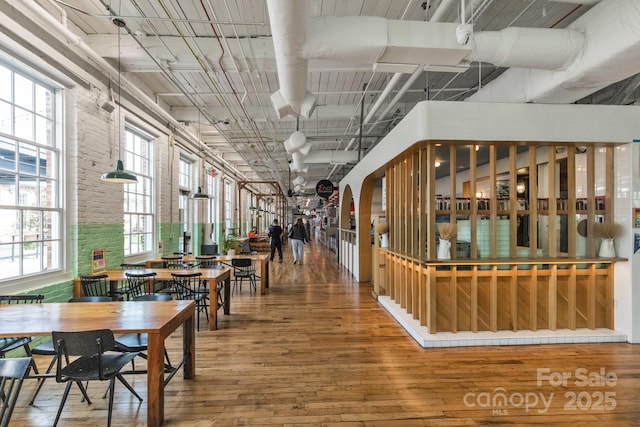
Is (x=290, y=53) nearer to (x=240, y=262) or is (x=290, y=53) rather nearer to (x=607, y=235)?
(x=607, y=235)

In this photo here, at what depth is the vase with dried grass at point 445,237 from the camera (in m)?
4.14

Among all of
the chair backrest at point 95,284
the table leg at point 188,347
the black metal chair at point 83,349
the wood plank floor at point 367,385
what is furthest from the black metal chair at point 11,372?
the chair backrest at point 95,284

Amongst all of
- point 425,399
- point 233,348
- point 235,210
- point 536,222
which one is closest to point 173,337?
point 233,348

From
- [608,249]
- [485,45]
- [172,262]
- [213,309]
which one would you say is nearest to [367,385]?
[213,309]

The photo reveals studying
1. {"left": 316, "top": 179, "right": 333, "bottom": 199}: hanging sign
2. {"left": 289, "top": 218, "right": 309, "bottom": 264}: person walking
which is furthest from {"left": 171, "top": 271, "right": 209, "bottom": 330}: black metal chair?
{"left": 316, "top": 179, "right": 333, "bottom": 199}: hanging sign

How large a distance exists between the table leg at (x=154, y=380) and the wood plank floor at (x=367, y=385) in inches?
7.3

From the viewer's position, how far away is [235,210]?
615 inches

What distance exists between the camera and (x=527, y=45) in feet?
10.4

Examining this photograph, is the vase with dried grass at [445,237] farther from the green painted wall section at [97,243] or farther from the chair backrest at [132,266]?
the green painted wall section at [97,243]

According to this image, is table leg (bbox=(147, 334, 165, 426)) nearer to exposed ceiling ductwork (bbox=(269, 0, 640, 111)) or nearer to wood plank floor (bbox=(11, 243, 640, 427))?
wood plank floor (bbox=(11, 243, 640, 427))

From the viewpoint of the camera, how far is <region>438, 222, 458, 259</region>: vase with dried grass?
4.14 metres

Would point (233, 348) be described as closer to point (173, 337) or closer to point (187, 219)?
point (173, 337)

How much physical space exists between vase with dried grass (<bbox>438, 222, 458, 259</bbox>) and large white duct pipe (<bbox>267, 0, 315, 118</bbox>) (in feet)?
7.73

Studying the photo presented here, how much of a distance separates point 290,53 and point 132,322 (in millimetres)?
2702
